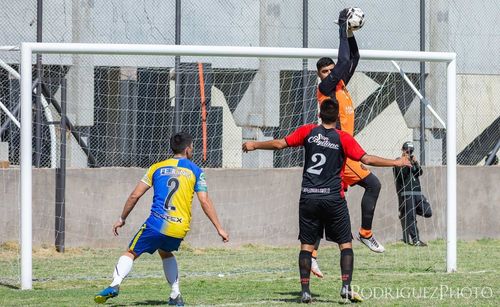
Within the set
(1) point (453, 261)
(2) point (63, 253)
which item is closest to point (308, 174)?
(1) point (453, 261)

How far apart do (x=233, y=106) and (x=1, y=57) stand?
3735 mm

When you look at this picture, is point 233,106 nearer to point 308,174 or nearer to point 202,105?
point 202,105

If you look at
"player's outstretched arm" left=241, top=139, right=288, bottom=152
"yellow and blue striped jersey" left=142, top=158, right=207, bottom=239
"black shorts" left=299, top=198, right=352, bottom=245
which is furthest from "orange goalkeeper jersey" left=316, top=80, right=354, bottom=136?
"yellow and blue striped jersey" left=142, top=158, right=207, bottom=239

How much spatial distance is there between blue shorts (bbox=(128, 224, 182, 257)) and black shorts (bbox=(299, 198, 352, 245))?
4.10ft

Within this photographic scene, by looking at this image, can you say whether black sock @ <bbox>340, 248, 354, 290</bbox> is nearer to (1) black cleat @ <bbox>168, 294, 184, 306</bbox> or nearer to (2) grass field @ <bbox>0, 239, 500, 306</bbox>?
(2) grass field @ <bbox>0, 239, 500, 306</bbox>

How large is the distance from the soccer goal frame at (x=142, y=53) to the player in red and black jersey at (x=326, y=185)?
3.45 m

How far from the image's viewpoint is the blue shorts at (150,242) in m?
11.0

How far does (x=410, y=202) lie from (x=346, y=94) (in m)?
6.69

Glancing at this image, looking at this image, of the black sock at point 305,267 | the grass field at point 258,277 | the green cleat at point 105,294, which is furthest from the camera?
the grass field at point 258,277

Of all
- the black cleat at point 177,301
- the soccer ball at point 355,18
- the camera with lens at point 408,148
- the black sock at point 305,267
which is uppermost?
the soccer ball at point 355,18

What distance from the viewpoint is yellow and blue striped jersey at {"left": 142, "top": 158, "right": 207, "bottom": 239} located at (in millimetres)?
10969

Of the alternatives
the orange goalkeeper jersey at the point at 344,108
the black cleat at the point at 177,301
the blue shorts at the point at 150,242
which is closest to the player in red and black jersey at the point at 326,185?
the black cleat at the point at 177,301

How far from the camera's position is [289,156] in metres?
19.3

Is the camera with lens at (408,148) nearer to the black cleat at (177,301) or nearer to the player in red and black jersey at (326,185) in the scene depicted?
the player in red and black jersey at (326,185)
